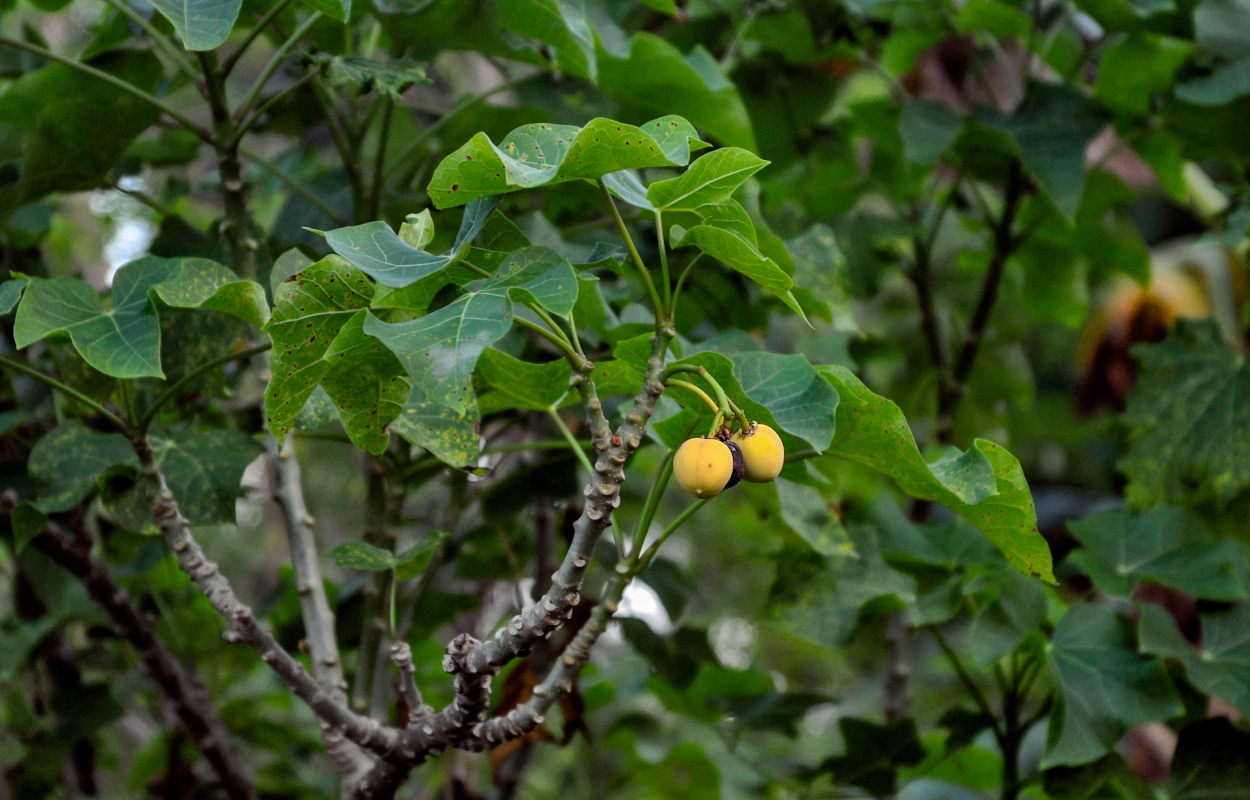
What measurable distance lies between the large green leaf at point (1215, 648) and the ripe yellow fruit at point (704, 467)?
0.64 metres

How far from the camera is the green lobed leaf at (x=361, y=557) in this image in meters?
0.73

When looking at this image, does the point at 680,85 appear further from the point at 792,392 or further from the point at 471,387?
the point at 471,387

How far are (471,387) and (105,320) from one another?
36 cm

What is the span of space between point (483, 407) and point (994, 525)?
41cm

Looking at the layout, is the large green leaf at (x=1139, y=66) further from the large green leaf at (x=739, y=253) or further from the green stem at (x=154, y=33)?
the green stem at (x=154, y=33)

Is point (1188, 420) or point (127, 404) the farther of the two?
point (1188, 420)

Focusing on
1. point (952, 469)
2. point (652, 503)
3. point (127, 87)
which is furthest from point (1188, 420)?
point (127, 87)

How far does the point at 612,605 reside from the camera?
71 centimetres

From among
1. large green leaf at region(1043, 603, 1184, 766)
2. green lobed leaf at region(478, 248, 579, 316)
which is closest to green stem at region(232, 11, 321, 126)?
green lobed leaf at region(478, 248, 579, 316)

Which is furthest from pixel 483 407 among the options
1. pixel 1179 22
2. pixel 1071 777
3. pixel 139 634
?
pixel 1179 22

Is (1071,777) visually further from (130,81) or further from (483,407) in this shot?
(130,81)

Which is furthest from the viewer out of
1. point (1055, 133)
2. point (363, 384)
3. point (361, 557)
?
point (1055, 133)

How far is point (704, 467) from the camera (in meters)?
0.55

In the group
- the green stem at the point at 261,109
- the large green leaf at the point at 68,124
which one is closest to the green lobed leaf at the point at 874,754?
the green stem at the point at 261,109
